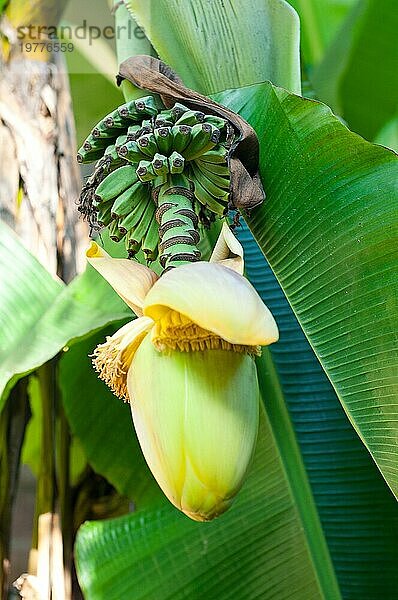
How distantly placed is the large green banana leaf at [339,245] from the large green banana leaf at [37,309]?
0.21 metres

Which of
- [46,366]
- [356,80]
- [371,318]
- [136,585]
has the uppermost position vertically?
[356,80]

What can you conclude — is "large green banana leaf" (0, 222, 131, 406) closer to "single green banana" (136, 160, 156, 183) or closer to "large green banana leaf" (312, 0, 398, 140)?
"single green banana" (136, 160, 156, 183)

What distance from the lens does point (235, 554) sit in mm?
635

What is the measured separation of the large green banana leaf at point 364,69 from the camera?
0.80 metres

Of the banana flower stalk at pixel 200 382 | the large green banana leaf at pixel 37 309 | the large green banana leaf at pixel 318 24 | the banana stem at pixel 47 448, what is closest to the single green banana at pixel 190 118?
the banana flower stalk at pixel 200 382

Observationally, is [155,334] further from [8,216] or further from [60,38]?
[60,38]

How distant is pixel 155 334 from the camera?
1.12 ft

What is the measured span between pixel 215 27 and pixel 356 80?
35 centimetres

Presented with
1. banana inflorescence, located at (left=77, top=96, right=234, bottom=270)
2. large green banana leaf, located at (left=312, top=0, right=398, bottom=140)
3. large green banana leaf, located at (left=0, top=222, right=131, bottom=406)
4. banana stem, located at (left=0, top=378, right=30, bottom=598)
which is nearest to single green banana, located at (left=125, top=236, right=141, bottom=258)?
banana inflorescence, located at (left=77, top=96, right=234, bottom=270)

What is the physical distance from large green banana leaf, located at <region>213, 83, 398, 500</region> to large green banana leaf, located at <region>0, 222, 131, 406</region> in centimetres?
21

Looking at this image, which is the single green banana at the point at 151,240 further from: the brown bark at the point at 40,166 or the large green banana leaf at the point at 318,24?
the large green banana leaf at the point at 318,24

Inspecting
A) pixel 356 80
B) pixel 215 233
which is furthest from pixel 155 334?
pixel 356 80

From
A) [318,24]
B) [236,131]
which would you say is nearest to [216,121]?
[236,131]

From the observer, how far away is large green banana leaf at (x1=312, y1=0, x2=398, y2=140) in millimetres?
804
